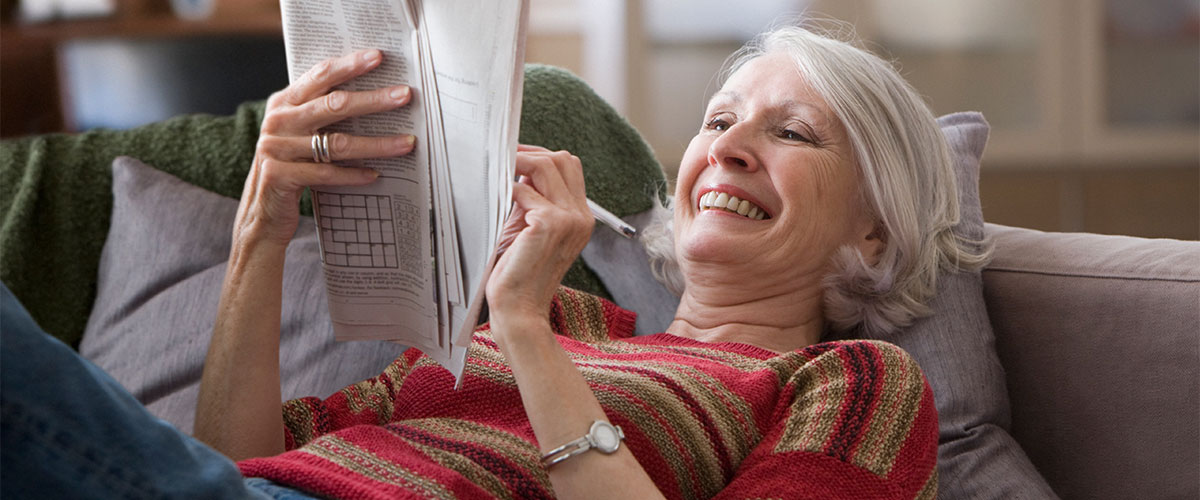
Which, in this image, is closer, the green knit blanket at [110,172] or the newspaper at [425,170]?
the newspaper at [425,170]

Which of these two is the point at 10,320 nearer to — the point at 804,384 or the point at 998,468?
the point at 804,384

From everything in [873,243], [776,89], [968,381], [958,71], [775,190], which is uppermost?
[776,89]

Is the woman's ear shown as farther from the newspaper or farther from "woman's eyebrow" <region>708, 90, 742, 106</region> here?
the newspaper

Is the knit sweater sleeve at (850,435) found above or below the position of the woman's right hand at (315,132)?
below

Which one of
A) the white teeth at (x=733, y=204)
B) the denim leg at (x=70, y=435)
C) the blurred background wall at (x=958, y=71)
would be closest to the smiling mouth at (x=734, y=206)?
the white teeth at (x=733, y=204)

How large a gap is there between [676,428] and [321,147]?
46 cm

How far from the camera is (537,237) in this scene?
962 mm

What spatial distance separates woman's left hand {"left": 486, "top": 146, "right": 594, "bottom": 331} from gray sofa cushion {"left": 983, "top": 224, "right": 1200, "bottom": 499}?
2.09ft

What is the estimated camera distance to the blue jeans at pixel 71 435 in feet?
2.43

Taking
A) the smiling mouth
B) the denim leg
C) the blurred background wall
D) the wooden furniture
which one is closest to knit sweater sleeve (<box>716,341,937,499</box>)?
the smiling mouth

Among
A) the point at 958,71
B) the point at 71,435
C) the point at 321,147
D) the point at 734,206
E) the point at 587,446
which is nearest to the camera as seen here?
the point at 71,435

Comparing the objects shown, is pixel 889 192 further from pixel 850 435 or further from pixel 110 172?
pixel 110 172

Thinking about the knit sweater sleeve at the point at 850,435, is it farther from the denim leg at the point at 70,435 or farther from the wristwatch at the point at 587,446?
the denim leg at the point at 70,435

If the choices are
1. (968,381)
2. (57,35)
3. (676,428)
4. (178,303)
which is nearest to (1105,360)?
(968,381)
